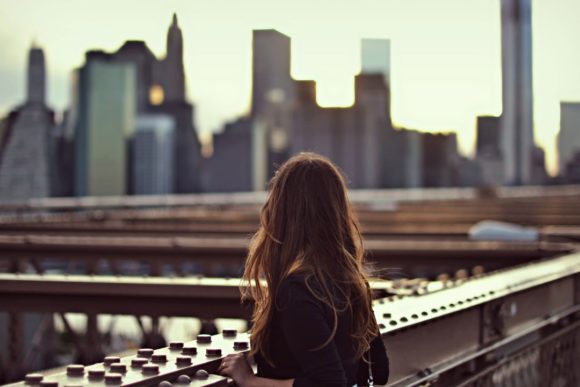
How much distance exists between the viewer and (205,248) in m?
11.7

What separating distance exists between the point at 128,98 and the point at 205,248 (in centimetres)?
14686

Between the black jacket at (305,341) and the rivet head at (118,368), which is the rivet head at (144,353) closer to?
the rivet head at (118,368)

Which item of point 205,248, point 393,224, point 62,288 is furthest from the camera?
point 393,224

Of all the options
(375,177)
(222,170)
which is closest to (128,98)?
(222,170)

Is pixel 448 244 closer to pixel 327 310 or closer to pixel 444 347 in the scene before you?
pixel 444 347

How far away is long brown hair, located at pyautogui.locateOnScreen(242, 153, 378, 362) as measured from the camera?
3.02 metres

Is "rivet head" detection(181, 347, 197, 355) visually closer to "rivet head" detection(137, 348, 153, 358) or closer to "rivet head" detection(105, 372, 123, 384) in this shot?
"rivet head" detection(137, 348, 153, 358)

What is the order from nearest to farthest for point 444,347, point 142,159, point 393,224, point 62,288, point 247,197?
point 444,347, point 62,288, point 393,224, point 247,197, point 142,159

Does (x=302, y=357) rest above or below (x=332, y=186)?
below

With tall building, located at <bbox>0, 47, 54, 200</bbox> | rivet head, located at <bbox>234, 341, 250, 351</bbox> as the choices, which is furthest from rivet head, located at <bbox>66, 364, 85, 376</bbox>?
tall building, located at <bbox>0, 47, 54, 200</bbox>

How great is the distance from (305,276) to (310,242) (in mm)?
161

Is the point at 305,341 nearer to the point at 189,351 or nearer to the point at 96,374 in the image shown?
the point at 189,351

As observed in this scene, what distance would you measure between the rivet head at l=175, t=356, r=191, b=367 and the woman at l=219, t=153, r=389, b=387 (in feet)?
0.43

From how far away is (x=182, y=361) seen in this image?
2988 millimetres
